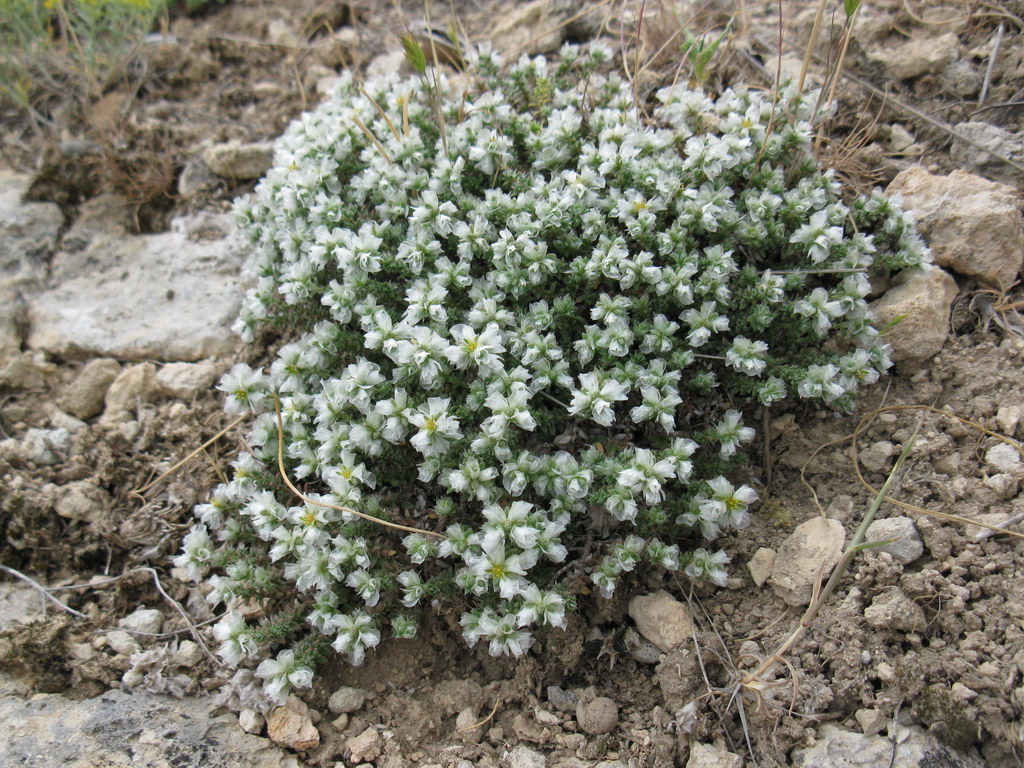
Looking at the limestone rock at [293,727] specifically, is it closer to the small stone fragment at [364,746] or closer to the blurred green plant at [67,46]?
the small stone fragment at [364,746]

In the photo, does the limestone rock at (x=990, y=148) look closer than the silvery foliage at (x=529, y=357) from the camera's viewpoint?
No

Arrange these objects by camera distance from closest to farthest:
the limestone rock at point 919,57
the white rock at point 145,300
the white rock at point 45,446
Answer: the white rock at point 45,446 < the limestone rock at point 919,57 < the white rock at point 145,300

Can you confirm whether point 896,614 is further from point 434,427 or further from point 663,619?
point 434,427

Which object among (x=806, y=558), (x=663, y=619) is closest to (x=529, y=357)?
(x=663, y=619)

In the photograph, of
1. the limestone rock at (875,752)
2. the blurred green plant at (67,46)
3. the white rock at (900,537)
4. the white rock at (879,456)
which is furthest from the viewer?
the blurred green plant at (67,46)

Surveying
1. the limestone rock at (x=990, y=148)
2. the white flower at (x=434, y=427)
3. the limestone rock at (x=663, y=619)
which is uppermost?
the limestone rock at (x=990, y=148)

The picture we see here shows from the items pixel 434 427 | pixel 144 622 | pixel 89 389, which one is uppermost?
pixel 434 427

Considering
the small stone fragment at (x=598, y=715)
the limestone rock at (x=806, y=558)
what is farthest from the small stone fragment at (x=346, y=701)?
the limestone rock at (x=806, y=558)
